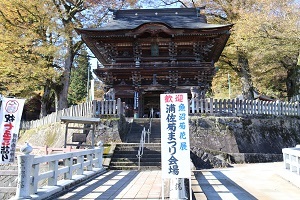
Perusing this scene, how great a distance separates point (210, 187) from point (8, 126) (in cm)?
592

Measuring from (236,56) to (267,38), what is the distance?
6164 millimetres

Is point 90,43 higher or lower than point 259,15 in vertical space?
lower

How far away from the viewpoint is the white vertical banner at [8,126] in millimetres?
7566

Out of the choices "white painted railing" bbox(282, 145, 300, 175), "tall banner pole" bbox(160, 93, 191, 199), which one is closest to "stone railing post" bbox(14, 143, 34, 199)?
"tall banner pole" bbox(160, 93, 191, 199)

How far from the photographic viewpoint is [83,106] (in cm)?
1574

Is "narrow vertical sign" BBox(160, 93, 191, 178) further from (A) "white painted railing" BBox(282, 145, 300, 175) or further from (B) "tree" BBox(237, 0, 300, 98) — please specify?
(B) "tree" BBox(237, 0, 300, 98)

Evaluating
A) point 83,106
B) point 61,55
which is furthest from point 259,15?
point 61,55

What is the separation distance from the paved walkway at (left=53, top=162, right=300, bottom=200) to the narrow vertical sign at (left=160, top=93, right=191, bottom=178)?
135 centimetres

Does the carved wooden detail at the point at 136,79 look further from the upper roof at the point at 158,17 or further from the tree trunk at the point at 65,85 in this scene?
the tree trunk at the point at 65,85

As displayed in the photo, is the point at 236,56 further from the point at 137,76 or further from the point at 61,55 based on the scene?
the point at 61,55

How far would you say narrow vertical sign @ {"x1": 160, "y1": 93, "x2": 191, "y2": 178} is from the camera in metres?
5.39

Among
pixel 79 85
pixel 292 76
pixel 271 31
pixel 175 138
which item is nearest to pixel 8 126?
pixel 175 138

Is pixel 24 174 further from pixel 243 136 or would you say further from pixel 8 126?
pixel 243 136

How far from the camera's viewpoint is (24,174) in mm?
5742
